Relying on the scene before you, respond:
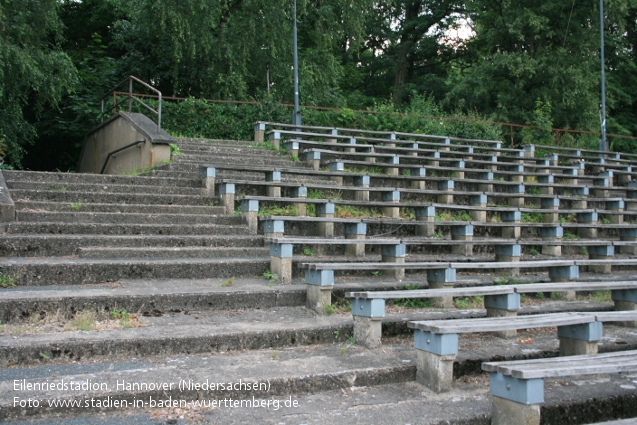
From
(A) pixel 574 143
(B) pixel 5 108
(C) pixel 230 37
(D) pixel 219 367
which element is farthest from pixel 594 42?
(D) pixel 219 367

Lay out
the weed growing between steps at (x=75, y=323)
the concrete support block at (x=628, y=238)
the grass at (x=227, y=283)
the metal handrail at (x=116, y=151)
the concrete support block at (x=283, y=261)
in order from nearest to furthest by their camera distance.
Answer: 1. the weed growing between steps at (x=75, y=323)
2. the grass at (x=227, y=283)
3. the concrete support block at (x=283, y=261)
4. the concrete support block at (x=628, y=238)
5. the metal handrail at (x=116, y=151)

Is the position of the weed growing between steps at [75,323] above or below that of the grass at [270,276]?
below

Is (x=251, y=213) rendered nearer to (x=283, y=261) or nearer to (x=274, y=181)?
(x=274, y=181)

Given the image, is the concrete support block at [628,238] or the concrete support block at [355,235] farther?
the concrete support block at [628,238]

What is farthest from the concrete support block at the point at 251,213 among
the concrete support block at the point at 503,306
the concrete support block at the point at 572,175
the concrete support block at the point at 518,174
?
the concrete support block at the point at 572,175

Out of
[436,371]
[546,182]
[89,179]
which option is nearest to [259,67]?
[546,182]

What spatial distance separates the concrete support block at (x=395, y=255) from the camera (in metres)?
6.32

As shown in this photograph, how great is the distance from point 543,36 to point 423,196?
48.2ft

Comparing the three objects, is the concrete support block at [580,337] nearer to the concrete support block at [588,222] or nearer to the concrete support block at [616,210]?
the concrete support block at [588,222]

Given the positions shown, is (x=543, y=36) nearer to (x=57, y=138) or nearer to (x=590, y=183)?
(x=590, y=183)

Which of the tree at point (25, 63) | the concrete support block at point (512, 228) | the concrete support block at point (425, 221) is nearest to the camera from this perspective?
the concrete support block at point (425, 221)

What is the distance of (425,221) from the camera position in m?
8.43

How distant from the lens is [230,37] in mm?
17203

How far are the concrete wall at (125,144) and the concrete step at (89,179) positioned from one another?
4.10ft
